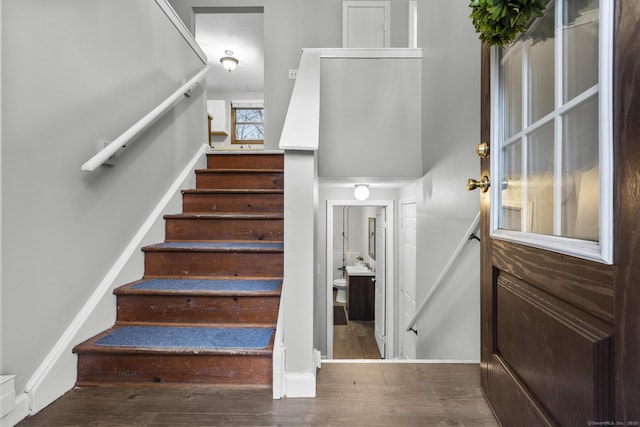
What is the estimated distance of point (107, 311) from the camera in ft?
5.00

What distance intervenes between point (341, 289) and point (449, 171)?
16.2ft

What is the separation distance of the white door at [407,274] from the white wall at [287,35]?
182cm

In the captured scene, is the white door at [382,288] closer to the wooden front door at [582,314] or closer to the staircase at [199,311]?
the staircase at [199,311]

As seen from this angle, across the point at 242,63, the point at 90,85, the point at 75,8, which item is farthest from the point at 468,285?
the point at 242,63

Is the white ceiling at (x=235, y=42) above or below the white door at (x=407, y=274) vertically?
above

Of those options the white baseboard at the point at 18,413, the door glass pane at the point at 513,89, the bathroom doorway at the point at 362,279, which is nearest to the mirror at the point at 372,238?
the bathroom doorway at the point at 362,279

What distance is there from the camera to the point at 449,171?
192cm

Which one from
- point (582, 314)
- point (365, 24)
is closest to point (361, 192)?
point (365, 24)

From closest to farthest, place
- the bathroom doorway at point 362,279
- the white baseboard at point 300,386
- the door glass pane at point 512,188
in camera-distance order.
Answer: the door glass pane at point 512,188 → the white baseboard at point 300,386 → the bathroom doorway at point 362,279

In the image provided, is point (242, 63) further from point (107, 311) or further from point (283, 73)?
point (107, 311)

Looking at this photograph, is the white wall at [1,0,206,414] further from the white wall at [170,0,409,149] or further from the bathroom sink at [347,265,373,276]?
the bathroom sink at [347,265,373,276]

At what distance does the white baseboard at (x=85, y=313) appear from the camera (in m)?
1.15

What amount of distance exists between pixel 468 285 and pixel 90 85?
226 centimetres

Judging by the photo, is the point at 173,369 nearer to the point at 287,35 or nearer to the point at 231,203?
the point at 231,203
